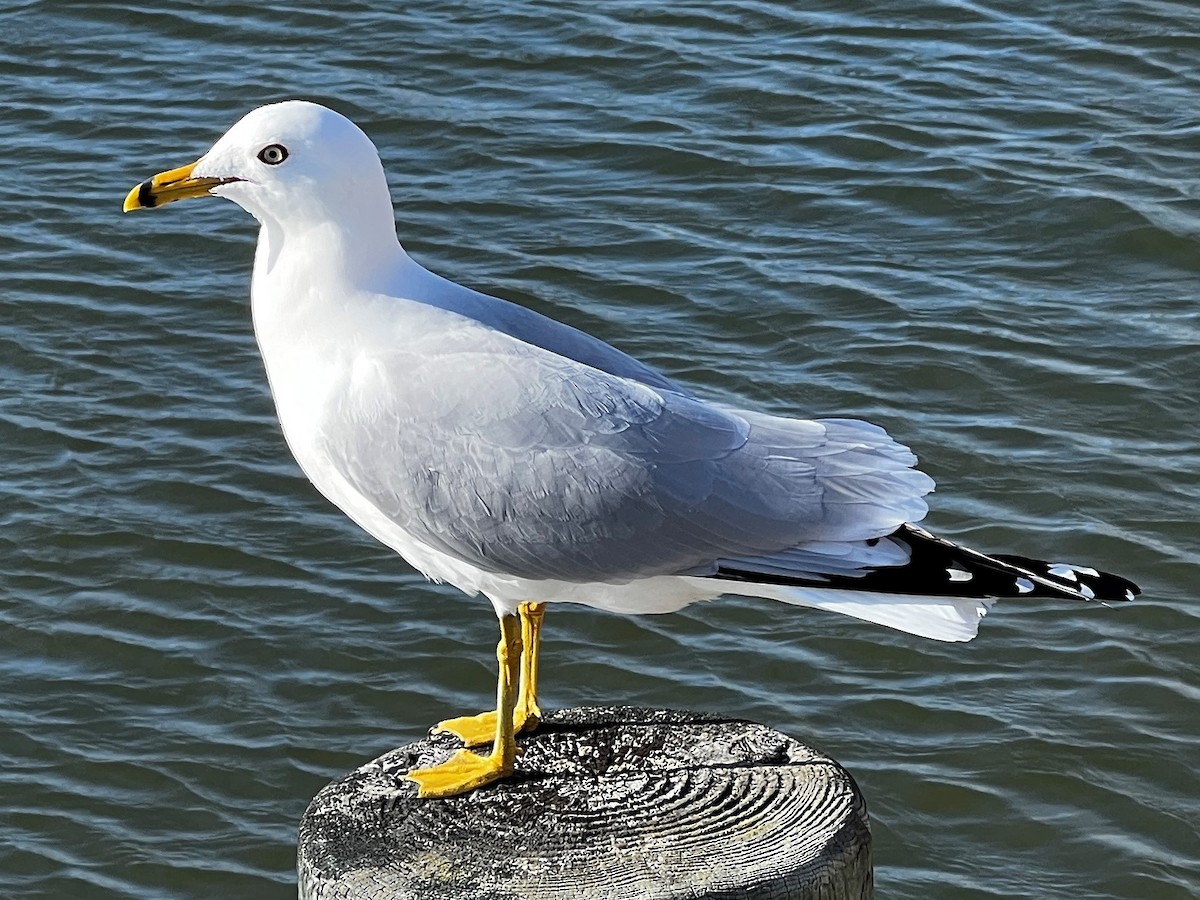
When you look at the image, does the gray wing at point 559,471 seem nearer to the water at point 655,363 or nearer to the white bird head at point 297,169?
the white bird head at point 297,169

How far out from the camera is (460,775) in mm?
3689

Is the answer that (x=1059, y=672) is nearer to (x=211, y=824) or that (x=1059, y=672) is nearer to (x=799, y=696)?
(x=799, y=696)

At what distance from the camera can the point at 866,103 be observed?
9.50m

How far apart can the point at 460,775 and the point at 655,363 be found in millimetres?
3942

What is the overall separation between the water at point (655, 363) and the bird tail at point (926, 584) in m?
1.92

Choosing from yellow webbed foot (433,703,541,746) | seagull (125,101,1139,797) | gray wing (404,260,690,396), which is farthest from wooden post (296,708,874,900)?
gray wing (404,260,690,396)

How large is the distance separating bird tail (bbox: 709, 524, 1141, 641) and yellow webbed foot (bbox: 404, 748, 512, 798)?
58 centimetres

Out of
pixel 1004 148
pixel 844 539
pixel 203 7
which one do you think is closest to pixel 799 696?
pixel 844 539

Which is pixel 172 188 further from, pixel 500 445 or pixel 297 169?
pixel 500 445

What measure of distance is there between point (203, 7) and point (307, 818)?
789 cm

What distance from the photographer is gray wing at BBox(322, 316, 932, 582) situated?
3.97 metres

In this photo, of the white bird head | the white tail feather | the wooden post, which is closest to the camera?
the wooden post

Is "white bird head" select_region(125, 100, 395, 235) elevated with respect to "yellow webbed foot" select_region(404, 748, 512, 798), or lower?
elevated

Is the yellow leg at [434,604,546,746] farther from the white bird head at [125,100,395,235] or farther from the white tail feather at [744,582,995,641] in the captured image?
the white bird head at [125,100,395,235]
